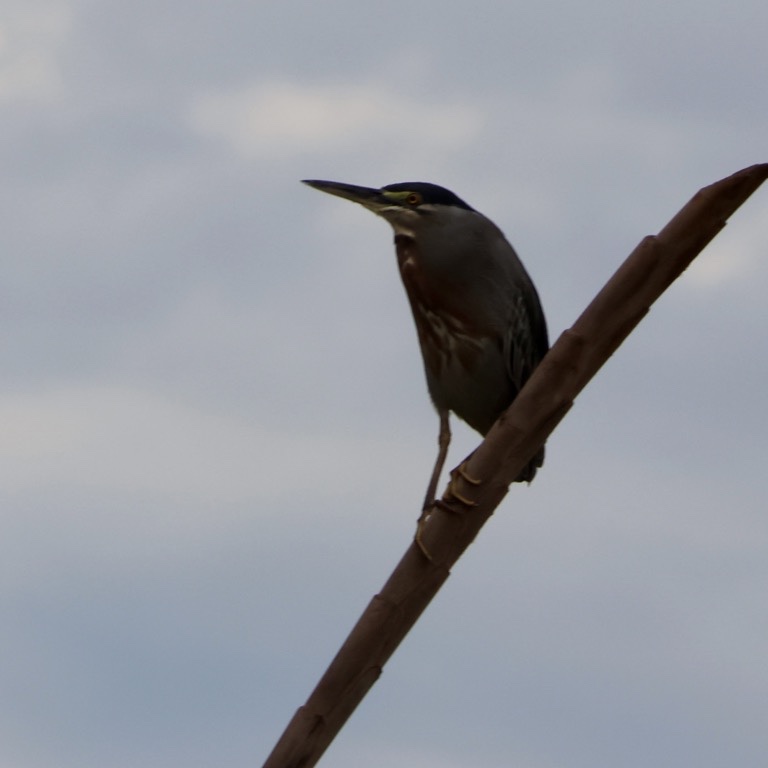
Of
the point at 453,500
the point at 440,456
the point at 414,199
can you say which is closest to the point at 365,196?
the point at 414,199

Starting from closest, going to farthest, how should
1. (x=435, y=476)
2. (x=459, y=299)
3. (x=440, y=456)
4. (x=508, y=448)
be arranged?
(x=508, y=448), (x=435, y=476), (x=459, y=299), (x=440, y=456)

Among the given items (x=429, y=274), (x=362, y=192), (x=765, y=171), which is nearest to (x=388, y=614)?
(x=765, y=171)

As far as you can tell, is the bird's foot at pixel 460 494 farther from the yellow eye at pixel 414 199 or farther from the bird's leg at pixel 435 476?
the yellow eye at pixel 414 199

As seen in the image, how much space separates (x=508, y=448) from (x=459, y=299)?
150cm

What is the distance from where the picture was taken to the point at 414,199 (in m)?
3.64

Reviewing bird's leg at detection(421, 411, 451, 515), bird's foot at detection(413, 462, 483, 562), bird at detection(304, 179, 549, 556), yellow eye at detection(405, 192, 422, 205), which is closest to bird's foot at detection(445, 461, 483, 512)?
bird's foot at detection(413, 462, 483, 562)

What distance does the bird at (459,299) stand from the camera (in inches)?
141

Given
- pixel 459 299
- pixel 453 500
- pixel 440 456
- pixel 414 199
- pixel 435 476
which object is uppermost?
pixel 414 199

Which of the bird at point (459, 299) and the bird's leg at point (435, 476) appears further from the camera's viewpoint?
the bird at point (459, 299)

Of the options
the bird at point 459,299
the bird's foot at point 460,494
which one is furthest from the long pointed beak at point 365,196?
the bird's foot at point 460,494

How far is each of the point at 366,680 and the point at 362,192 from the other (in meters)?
1.90

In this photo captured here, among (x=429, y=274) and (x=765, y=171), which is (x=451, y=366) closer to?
(x=429, y=274)

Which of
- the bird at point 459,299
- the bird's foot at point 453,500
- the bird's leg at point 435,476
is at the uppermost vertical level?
the bird at point 459,299

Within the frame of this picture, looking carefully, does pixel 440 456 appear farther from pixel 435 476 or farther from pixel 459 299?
pixel 459 299
